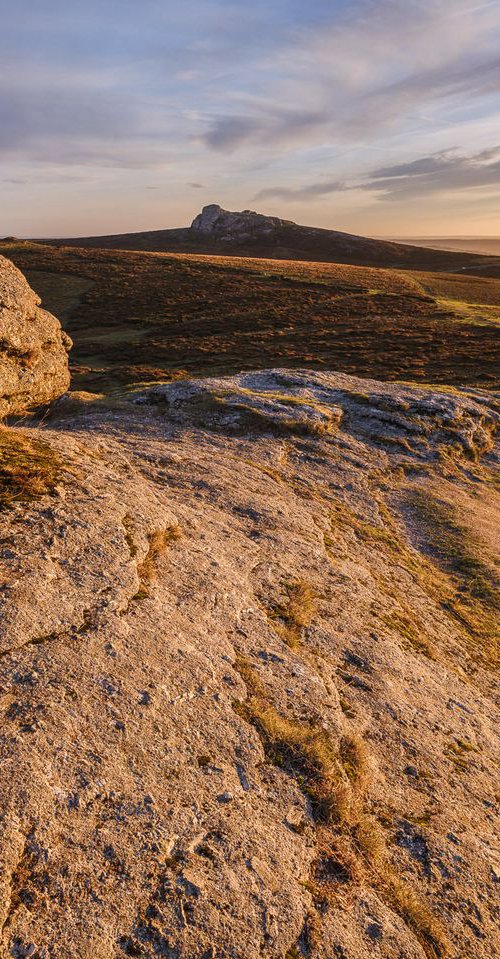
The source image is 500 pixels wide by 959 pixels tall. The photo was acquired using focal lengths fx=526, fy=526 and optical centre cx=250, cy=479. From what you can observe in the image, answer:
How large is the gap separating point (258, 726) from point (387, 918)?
236cm

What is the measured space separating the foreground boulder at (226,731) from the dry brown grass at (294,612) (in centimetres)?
5

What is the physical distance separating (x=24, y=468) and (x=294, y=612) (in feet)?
18.5

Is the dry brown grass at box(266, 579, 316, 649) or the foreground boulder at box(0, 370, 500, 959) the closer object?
the foreground boulder at box(0, 370, 500, 959)

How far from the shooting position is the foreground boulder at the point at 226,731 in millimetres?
4836

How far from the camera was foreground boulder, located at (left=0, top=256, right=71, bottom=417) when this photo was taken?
14328 mm

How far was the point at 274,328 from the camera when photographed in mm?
74250

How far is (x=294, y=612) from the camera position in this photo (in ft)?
32.3

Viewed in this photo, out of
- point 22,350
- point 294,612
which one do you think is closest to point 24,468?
point 294,612

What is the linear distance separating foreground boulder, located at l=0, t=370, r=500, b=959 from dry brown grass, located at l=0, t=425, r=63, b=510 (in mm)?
100

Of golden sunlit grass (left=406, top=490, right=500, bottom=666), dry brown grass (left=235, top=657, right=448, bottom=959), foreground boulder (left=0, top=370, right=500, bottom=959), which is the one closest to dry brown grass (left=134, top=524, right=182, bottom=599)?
foreground boulder (left=0, top=370, right=500, bottom=959)

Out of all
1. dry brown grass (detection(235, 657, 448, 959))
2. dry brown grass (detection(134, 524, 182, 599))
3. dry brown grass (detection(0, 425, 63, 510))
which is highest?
dry brown grass (detection(0, 425, 63, 510))

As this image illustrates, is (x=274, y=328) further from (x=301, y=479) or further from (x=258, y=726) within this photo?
(x=258, y=726)

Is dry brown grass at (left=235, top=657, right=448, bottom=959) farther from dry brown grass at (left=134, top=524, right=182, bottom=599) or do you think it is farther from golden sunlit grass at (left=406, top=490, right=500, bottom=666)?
golden sunlit grass at (left=406, top=490, right=500, bottom=666)

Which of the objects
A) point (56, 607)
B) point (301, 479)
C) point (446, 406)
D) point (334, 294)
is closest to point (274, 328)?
point (334, 294)
